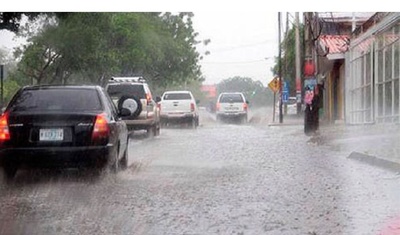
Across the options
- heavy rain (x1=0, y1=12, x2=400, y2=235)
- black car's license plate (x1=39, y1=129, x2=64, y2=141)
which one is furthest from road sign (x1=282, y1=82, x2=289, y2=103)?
black car's license plate (x1=39, y1=129, x2=64, y2=141)

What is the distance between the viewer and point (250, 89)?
3312 millimetres

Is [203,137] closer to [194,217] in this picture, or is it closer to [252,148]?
[252,148]

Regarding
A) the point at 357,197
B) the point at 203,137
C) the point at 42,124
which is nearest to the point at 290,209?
the point at 357,197

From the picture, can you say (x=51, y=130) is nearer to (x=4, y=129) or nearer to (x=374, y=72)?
(x=4, y=129)

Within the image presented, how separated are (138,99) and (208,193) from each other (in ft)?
1.74

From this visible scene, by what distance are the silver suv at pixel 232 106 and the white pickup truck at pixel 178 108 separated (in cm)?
12

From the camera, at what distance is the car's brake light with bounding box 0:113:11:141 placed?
122 inches

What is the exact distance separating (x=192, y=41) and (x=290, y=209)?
0.88 meters

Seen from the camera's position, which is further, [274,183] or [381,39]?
[381,39]

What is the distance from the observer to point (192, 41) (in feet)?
10.3

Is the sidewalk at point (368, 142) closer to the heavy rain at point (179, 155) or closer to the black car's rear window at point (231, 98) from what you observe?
the heavy rain at point (179, 155)

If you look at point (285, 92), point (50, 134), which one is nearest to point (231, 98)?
point (285, 92)

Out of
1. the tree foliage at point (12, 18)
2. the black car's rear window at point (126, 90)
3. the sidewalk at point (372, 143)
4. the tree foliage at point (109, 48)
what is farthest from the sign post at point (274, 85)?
the tree foliage at point (12, 18)

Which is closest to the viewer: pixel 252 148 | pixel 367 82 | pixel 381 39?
pixel 252 148
